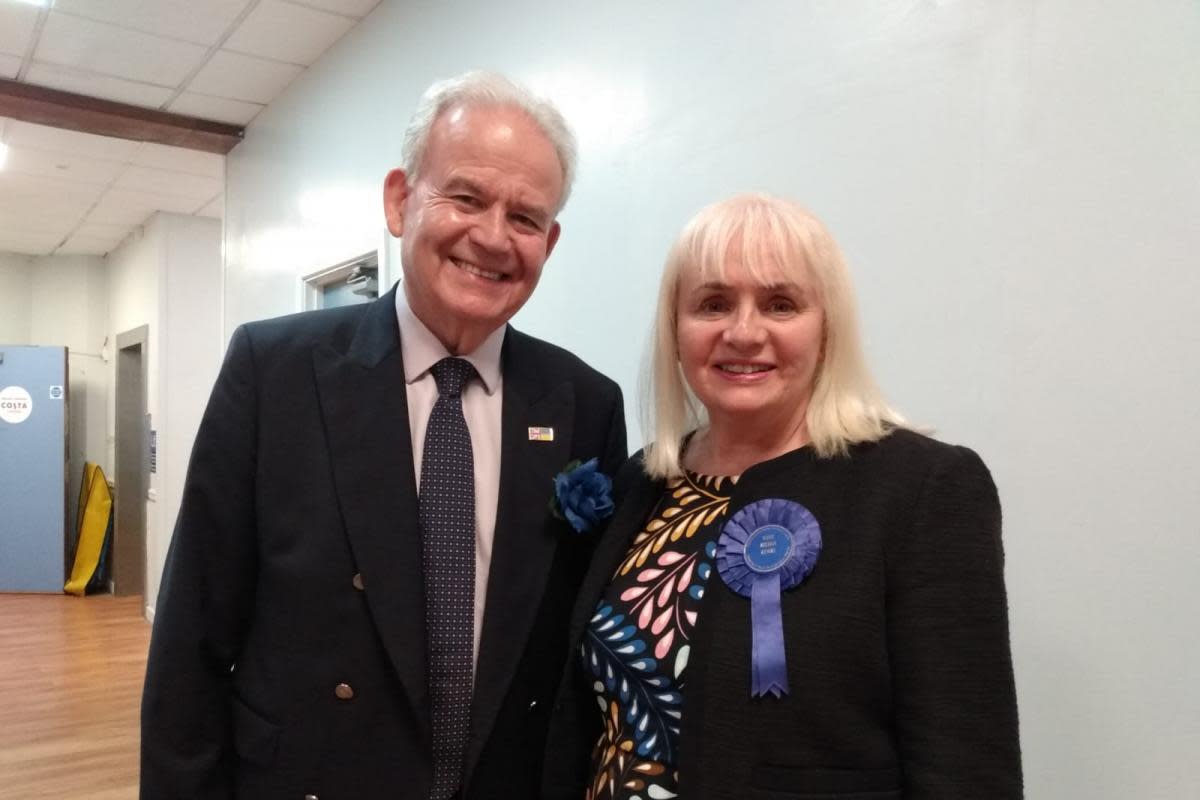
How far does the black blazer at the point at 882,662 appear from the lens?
99 centimetres

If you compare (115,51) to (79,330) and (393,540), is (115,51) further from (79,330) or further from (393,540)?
(79,330)

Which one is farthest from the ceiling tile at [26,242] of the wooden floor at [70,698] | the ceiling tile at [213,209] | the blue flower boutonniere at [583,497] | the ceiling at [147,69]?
the blue flower boutonniere at [583,497]

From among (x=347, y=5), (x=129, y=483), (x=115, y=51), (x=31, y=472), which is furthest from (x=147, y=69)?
(x=31, y=472)

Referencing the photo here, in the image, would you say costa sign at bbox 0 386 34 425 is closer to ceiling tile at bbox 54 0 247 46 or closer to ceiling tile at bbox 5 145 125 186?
ceiling tile at bbox 5 145 125 186

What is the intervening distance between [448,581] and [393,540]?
0.33 ft

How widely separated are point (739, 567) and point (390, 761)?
562 mm

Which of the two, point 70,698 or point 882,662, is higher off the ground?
point 882,662

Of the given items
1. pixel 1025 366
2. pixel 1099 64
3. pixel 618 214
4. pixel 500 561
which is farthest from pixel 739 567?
pixel 618 214

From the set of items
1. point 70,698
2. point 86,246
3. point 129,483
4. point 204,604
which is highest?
point 86,246

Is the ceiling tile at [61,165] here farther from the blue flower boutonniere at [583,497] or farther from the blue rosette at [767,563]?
the blue rosette at [767,563]

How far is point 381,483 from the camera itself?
1.28 metres

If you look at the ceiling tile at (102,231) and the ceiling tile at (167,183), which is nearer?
the ceiling tile at (167,183)

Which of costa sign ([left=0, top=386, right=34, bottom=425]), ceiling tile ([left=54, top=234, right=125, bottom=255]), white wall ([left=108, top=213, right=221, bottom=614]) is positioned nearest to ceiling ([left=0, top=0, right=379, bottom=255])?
white wall ([left=108, top=213, right=221, bottom=614])

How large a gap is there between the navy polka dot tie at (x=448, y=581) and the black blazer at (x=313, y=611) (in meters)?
0.03
